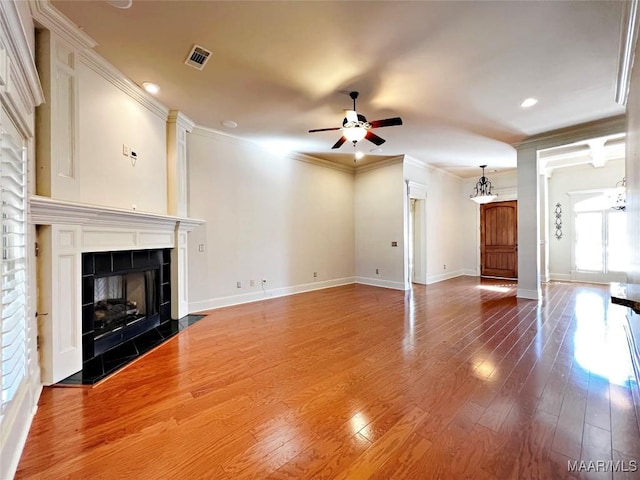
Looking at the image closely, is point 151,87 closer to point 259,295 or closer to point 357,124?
point 357,124

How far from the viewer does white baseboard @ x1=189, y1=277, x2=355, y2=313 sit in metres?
4.54

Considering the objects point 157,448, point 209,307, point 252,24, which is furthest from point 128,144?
point 157,448

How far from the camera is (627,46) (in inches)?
97.6

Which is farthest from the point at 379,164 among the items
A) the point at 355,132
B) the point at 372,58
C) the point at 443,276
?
the point at 372,58

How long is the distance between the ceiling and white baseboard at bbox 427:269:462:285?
3.91 metres

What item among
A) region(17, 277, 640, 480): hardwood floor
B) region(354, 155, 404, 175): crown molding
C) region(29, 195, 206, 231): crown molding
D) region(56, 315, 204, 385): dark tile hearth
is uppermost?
region(354, 155, 404, 175): crown molding

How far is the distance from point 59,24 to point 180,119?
172 cm

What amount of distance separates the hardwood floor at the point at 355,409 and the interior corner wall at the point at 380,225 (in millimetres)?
2910

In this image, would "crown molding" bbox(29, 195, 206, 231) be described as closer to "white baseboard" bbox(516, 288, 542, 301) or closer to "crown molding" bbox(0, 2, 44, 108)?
"crown molding" bbox(0, 2, 44, 108)

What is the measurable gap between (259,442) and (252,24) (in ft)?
10.1

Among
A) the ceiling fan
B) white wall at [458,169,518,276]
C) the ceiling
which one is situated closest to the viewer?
the ceiling

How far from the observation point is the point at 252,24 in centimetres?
234

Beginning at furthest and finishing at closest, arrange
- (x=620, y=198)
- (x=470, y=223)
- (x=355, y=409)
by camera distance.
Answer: (x=470, y=223) < (x=620, y=198) < (x=355, y=409)

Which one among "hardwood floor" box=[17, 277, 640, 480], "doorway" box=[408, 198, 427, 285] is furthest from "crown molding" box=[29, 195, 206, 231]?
"doorway" box=[408, 198, 427, 285]
